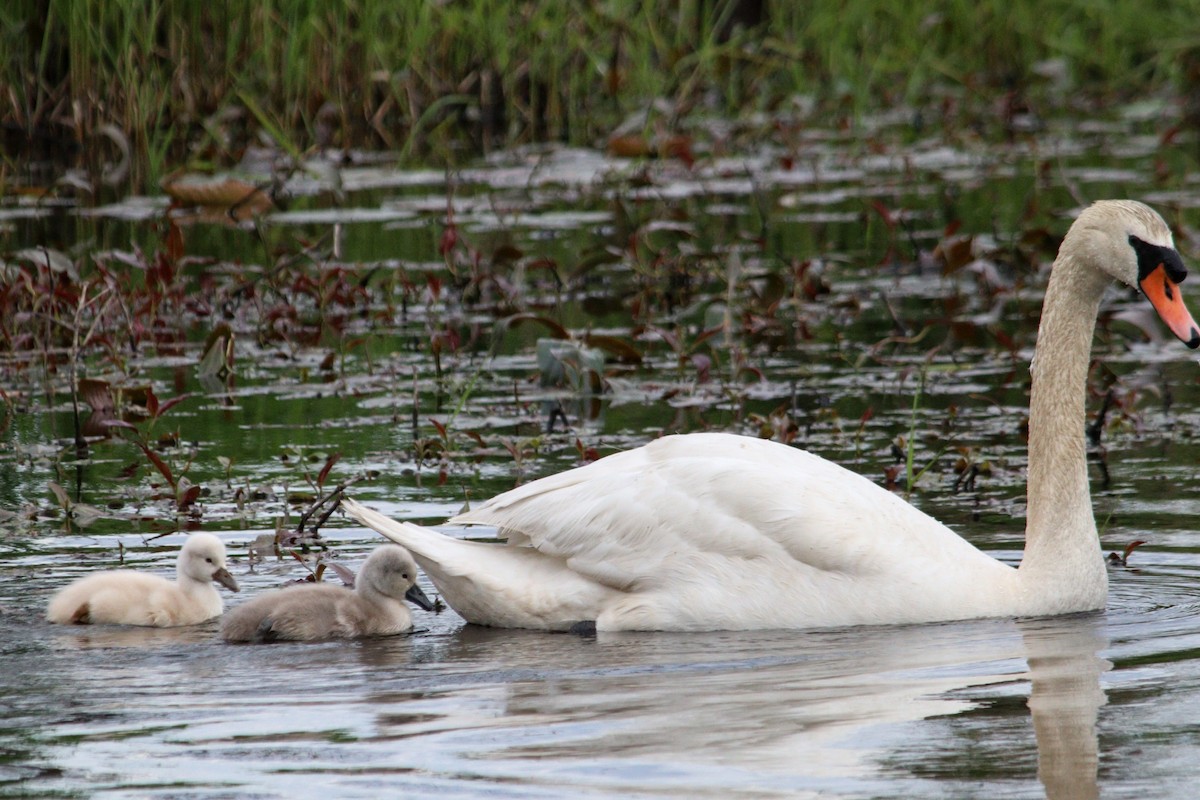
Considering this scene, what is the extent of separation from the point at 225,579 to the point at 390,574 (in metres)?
0.48

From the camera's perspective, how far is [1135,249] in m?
5.86

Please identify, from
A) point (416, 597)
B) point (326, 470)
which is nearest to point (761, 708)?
point (416, 597)

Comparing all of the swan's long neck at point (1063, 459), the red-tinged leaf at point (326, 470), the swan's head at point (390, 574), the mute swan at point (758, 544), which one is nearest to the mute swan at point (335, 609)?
the swan's head at point (390, 574)

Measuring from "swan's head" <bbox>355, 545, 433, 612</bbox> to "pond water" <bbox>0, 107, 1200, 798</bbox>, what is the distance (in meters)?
0.16

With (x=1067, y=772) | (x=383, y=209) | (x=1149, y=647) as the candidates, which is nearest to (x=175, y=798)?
(x=1067, y=772)

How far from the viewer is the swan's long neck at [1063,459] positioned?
5.64 m

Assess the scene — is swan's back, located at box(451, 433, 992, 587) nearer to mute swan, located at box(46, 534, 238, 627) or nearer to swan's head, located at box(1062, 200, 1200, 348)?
mute swan, located at box(46, 534, 238, 627)

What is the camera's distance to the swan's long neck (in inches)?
222

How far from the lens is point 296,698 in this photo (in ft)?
15.6

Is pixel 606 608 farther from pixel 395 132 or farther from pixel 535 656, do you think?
pixel 395 132

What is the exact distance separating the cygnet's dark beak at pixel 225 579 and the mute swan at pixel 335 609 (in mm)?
190

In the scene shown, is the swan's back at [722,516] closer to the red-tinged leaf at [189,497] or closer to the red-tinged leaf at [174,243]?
the red-tinged leaf at [189,497]

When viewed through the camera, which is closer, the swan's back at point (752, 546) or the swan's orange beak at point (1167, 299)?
the swan's back at point (752, 546)

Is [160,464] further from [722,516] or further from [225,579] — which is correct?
[722,516]
